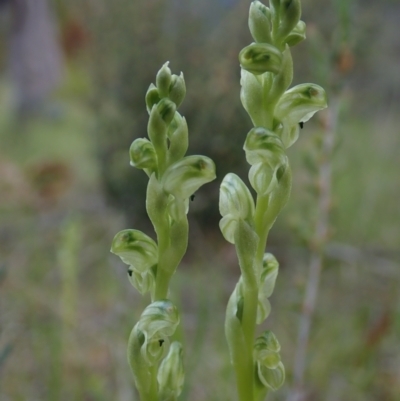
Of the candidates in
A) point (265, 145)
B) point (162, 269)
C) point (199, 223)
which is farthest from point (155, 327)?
point (199, 223)

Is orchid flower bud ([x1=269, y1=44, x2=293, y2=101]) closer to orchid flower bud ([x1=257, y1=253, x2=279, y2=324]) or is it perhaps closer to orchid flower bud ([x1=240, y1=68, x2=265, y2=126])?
orchid flower bud ([x1=240, y1=68, x2=265, y2=126])

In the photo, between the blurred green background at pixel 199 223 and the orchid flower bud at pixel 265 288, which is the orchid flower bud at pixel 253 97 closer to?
the orchid flower bud at pixel 265 288

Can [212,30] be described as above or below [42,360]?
above

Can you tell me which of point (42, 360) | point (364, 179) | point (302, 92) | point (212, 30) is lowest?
point (364, 179)

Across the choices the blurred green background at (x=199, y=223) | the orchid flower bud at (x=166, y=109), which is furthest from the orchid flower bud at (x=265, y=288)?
the blurred green background at (x=199, y=223)

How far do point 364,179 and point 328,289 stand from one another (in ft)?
3.15

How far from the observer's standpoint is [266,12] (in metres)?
0.35

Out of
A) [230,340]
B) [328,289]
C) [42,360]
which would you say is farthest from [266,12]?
[328,289]

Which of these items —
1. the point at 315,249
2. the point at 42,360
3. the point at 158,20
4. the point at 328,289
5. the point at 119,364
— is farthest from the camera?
the point at 158,20

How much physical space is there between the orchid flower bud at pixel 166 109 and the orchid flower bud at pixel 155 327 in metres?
0.12

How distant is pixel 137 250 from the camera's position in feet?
1.15

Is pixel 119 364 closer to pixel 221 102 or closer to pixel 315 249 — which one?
pixel 315 249

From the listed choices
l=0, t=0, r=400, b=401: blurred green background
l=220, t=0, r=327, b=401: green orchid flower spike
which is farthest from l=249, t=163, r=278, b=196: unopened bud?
l=0, t=0, r=400, b=401: blurred green background

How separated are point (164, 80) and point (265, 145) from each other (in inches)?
3.1
